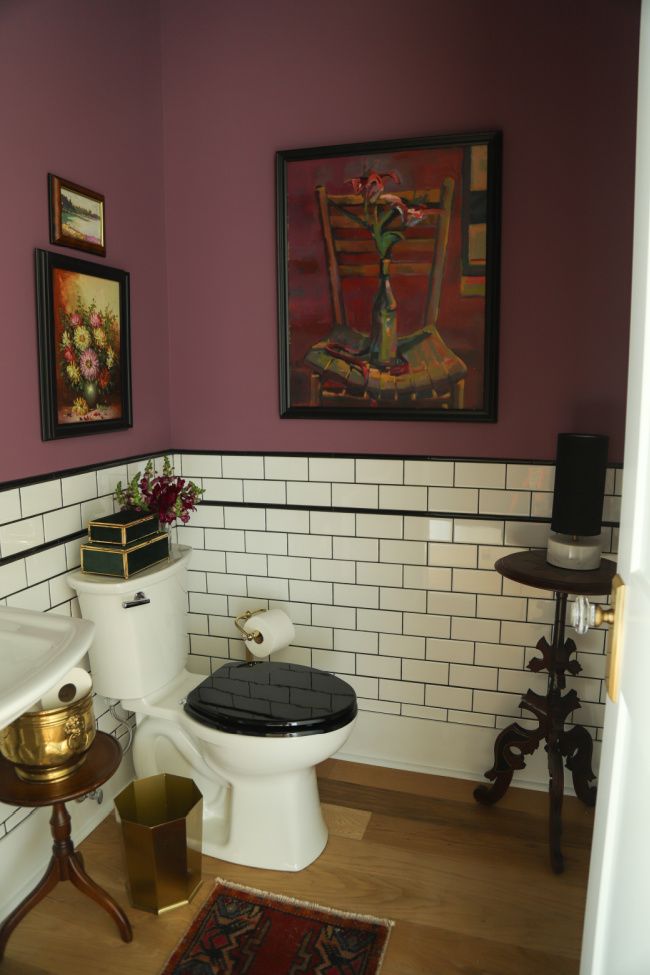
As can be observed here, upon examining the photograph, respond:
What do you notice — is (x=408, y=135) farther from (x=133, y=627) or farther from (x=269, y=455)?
(x=133, y=627)

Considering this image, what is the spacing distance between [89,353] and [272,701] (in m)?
1.17

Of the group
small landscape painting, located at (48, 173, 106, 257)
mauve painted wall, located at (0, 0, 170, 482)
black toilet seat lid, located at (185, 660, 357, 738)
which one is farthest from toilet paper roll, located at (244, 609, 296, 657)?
small landscape painting, located at (48, 173, 106, 257)

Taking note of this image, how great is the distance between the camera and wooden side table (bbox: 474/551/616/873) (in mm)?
2096

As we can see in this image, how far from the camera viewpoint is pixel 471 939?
1882 millimetres

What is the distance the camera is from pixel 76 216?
2.14m

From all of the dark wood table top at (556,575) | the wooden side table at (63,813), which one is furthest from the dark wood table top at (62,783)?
the dark wood table top at (556,575)

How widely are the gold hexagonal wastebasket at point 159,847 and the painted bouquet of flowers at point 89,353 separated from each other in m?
1.13

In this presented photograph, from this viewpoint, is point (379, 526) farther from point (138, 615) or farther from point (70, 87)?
point (70, 87)

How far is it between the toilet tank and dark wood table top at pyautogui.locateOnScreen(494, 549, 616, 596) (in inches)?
39.7

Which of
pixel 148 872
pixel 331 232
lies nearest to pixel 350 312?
pixel 331 232

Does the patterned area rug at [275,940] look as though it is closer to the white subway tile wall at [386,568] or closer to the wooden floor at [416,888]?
the wooden floor at [416,888]

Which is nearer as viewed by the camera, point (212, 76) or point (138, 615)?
point (138, 615)

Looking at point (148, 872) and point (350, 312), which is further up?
point (350, 312)

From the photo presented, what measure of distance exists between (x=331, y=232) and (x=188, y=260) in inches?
21.4
